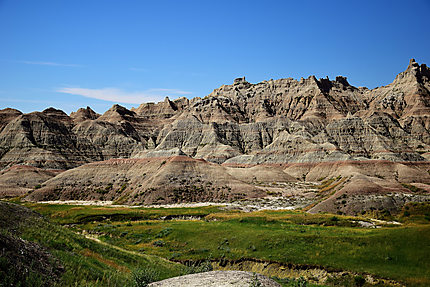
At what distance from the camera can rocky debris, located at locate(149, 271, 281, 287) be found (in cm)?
1111

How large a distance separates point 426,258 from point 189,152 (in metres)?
173

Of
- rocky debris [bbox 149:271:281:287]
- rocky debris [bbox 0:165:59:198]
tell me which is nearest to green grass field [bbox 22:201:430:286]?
rocky debris [bbox 149:271:281:287]

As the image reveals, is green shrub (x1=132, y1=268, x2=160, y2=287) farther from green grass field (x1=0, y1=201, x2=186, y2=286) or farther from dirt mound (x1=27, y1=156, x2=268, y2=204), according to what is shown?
dirt mound (x1=27, y1=156, x2=268, y2=204)

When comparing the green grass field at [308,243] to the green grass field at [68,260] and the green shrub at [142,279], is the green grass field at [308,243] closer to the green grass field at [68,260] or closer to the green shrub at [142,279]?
the green grass field at [68,260]

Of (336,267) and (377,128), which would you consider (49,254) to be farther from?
(377,128)

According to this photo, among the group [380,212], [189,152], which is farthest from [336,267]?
[189,152]

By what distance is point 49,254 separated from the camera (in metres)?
11.5

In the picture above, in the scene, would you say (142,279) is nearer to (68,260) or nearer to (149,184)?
(68,260)

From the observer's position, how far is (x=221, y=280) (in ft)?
38.1

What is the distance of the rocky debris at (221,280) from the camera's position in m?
11.1

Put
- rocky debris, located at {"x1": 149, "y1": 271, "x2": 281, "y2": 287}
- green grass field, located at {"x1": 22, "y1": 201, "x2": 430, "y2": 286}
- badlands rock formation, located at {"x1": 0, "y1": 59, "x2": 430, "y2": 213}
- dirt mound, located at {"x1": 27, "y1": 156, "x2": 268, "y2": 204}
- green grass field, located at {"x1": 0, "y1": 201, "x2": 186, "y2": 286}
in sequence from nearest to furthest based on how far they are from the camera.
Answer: green grass field, located at {"x1": 0, "y1": 201, "x2": 186, "y2": 286}, rocky debris, located at {"x1": 149, "y1": 271, "x2": 281, "y2": 287}, green grass field, located at {"x1": 22, "y1": 201, "x2": 430, "y2": 286}, dirt mound, located at {"x1": 27, "y1": 156, "x2": 268, "y2": 204}, badlands rock formation, located at {"x1": 0, "y1": 59, "x2": 430, "y2": 213}

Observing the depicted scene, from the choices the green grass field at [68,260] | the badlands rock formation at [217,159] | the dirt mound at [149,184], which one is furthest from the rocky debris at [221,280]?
the dirt mound at [149,184]

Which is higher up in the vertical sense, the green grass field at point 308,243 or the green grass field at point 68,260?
the green grass field at point 68,260

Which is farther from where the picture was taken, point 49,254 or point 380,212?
point 380,212
